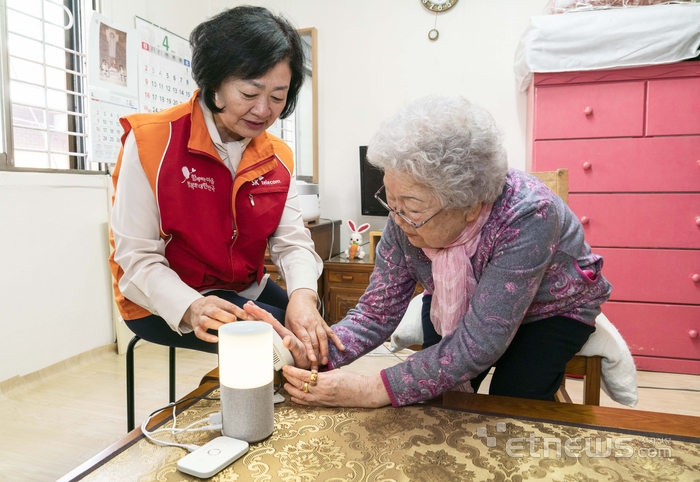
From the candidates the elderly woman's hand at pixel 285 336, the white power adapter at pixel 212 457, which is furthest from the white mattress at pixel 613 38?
the white power adapter at pixel 212 457

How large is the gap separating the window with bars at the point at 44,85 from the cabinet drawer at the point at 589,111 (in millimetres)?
2458

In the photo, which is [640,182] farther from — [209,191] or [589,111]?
[209,191]

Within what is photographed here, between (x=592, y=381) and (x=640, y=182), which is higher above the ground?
(x=640, y=182)

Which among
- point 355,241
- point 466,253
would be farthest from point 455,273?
point 355,241

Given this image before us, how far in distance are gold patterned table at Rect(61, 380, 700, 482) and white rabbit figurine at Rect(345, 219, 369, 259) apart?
2.26 metres

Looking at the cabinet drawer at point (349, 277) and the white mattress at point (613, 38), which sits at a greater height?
the white mattress at point (613, 38)

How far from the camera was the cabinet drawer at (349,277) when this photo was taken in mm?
3146

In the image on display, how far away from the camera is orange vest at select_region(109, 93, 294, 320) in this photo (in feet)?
4.12

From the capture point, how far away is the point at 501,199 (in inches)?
42.5

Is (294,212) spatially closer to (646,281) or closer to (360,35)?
(646,281)

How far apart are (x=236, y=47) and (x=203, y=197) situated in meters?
0.39

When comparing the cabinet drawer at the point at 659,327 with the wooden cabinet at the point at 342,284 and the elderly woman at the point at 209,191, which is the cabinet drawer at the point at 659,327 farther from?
the elderly woman at the point at 209,191

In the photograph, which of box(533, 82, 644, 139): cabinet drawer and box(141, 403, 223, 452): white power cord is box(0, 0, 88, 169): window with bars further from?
box(533, 82, 644, 139): cabinet drawer

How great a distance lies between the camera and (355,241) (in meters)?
3.33
